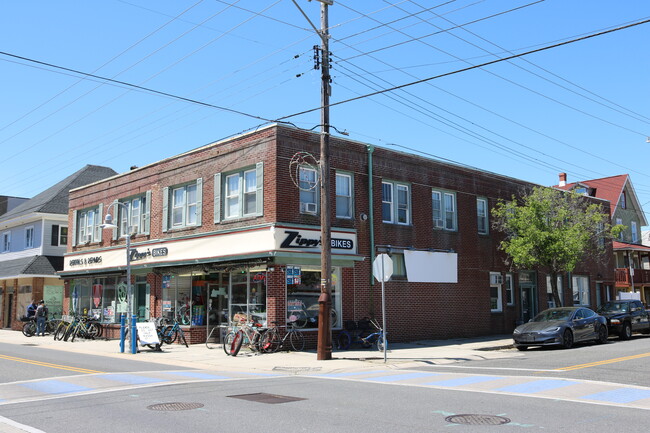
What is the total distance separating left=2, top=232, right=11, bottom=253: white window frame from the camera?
127 feet

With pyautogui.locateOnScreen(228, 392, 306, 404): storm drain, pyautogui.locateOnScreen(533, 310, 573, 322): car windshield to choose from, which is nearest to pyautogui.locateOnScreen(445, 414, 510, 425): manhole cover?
pyautogui.locateOnScreen(228, 392, 306, 404): storm drain

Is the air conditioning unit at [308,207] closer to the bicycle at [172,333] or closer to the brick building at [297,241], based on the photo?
the brick building at [297,241]

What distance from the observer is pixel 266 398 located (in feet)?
33.3

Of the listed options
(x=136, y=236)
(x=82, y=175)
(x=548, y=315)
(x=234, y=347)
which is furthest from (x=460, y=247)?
(x=82, y=175)

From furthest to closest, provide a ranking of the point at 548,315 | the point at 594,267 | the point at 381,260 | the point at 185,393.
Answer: the point at 594,267
the point at 548,315
the point at 381,260
the point at 185,393

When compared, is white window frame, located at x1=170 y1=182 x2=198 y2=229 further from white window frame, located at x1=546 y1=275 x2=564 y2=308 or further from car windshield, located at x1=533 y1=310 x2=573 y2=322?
→ white window frame, located at x1=546 y1=275 x2=564 y2=308

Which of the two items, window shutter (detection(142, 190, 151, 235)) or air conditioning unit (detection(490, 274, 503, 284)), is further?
air conditioning unit (detection(490, 274, 503, 284))

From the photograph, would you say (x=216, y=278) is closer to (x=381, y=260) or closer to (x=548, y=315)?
(x=381, y=260)

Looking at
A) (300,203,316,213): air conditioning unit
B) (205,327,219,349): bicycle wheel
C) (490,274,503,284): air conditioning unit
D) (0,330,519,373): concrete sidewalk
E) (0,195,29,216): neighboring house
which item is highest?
(0,195,29,216): neighboring house

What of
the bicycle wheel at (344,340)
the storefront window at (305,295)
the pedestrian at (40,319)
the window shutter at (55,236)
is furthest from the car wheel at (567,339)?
the window shutter at (55,236)

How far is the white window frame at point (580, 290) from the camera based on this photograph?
33.2 meters

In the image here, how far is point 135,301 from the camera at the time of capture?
2636cm

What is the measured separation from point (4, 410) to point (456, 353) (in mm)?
13927

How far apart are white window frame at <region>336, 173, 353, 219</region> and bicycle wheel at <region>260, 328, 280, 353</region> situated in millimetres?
5012
